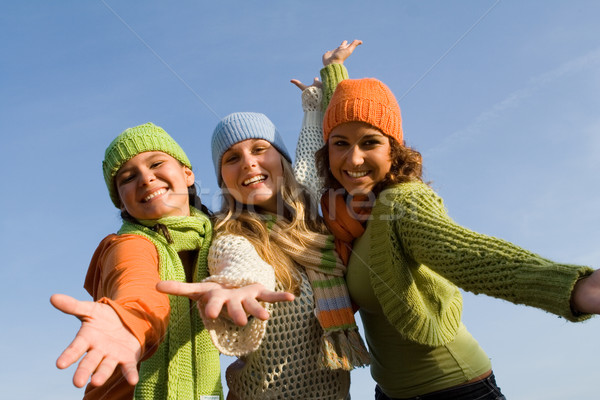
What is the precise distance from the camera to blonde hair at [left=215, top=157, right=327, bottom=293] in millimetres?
2699

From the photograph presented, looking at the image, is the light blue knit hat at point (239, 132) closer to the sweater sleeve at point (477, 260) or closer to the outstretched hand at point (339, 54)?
the sweater sleeve at point (477, 260)

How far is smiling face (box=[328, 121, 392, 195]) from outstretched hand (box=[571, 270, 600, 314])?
1218mm

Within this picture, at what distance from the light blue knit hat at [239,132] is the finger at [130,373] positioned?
1.52m

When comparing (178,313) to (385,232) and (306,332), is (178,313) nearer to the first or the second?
(306,332)

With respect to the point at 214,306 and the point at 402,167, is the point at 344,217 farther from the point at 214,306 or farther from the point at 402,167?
the point at 214,306

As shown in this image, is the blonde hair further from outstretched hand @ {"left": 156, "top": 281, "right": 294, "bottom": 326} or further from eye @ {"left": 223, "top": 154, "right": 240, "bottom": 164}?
outstretched hand @ {"left": 156, "top": 281, "right": 294, "bottom": 326}

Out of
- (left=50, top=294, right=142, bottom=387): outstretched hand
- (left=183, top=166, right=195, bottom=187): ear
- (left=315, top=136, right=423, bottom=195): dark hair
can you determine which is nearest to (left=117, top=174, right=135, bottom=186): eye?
(left=183, top=166, right=195, bottom=187): ear

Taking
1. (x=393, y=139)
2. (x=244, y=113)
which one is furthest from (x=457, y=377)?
(x=244, y=113)

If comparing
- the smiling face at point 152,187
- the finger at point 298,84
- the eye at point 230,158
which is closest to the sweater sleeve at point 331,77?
the finger at point 298,84

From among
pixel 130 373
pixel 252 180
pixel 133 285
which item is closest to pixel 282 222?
pixel 252 180

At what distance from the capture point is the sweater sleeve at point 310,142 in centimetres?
353

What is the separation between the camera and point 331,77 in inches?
163

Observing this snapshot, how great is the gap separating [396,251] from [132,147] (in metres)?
1.43

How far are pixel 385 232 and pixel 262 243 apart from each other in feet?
2.22
